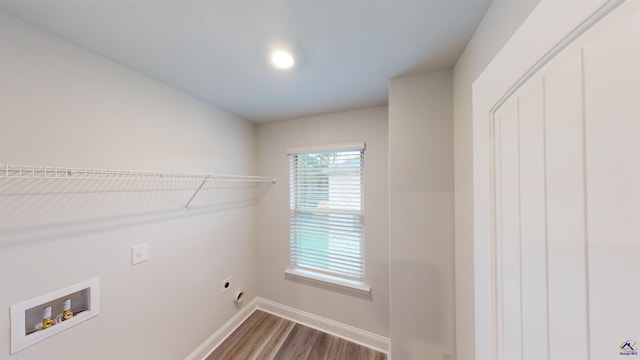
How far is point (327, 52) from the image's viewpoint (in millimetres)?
1109

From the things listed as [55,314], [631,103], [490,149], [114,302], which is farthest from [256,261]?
[631,103]

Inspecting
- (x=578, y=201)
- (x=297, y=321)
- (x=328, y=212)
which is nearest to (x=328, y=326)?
(x=297, y=321)

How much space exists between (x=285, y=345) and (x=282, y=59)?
230 cm

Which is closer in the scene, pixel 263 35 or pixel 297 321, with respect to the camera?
pixel 263 35

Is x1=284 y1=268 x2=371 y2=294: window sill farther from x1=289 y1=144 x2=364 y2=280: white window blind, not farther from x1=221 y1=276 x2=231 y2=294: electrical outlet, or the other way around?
x1=221 y1=276 x2=231 y2=294: electrical outlet

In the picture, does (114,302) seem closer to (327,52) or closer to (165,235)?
(165,235)

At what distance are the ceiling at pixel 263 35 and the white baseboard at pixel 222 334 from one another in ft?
6.94

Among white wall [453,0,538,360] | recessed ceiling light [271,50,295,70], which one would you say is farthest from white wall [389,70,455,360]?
recessed ceiling light [271,50,295,70]

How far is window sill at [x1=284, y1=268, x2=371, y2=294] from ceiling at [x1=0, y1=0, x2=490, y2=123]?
174 cm

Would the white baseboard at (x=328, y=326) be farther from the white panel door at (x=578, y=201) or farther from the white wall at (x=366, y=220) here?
the white panel door at (x=578, y=201)

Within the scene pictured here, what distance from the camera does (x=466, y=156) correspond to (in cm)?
104

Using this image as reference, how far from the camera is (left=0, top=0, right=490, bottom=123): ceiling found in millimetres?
825

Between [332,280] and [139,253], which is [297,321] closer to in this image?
[332,280]

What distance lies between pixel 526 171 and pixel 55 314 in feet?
6.45
